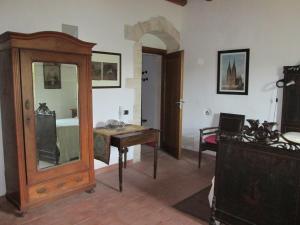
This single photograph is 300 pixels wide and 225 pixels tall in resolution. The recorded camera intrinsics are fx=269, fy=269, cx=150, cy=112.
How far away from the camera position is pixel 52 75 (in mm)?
2791

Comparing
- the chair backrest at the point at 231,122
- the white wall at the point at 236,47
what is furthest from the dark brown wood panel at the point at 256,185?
the white wall at the point at 236,47

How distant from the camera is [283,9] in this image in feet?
12.6

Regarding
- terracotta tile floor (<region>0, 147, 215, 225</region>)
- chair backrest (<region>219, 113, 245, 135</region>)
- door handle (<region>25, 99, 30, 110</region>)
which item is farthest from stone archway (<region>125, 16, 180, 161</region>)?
door handle (<region>25, 99, 30, 110</region>)

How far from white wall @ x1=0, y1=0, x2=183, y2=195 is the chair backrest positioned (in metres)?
1.53

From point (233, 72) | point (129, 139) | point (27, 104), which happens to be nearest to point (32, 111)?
point (27, 104)

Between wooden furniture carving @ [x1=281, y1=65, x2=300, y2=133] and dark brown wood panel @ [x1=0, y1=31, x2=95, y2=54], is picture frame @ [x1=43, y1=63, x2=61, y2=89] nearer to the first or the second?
dark brown wood panel @ [x1=0, y1=31, x2=95, y2=54]

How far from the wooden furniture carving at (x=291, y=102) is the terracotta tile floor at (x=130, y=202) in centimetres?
130

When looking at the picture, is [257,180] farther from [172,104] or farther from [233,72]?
[172,104]

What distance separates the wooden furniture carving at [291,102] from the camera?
3695mm

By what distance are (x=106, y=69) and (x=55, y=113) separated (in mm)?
1200

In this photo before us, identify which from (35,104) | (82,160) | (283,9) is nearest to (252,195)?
(82,160)

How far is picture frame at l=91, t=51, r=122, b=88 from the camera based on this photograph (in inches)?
145

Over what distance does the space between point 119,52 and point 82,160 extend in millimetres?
1717

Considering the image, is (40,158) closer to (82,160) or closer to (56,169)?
(56,169)
